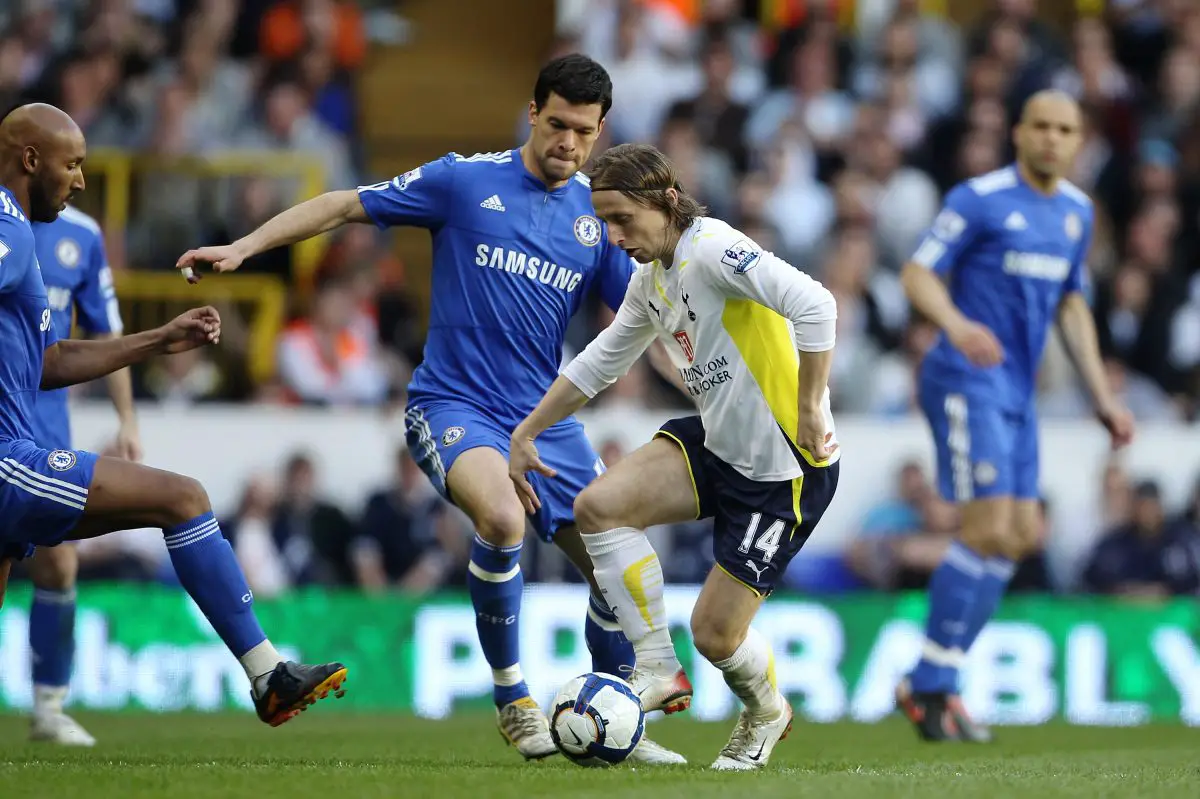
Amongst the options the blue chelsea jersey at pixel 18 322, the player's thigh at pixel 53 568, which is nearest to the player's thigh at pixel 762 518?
the blue chelsea jersey at pixel 18 322

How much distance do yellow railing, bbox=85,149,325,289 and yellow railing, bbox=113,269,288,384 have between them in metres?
0.30

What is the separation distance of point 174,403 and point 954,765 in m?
7.60

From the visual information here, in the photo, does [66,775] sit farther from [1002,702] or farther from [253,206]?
[253,206]

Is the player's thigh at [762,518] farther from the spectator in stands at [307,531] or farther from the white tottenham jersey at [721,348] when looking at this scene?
the spectator in stands at [307,531]

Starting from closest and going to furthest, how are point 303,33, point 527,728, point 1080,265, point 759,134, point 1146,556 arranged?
point 527,728 → point 1080,265 → point 1146,556 → point 759,134 → point 303,33

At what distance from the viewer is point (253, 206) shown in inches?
567

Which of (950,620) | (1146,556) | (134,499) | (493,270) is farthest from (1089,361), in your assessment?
(134,499)

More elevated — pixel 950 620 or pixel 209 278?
pixel 209 278

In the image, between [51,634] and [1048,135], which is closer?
[51,634]

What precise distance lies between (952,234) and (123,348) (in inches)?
183

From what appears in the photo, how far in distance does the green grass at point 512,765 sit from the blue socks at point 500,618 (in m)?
0.31

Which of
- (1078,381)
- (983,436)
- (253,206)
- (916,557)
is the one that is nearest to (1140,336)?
(1078,381)

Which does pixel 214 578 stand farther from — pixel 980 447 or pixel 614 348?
pixel 980 447

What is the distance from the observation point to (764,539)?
7.00m
